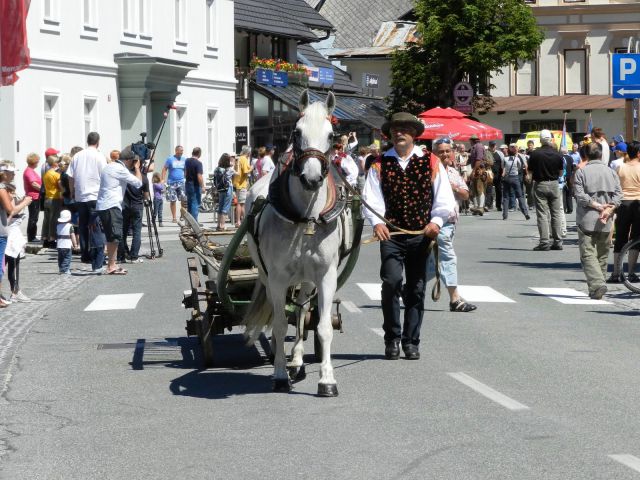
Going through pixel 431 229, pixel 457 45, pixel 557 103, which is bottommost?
pixel 431 229

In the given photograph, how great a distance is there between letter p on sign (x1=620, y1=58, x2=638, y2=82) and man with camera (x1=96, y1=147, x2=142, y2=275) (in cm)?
955

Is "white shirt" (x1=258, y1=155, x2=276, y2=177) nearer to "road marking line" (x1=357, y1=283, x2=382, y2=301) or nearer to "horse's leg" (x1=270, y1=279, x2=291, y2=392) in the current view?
"road marking line" (x1=357, y1=283, x2=382, y2=301)

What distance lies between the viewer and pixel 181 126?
47.4 metres

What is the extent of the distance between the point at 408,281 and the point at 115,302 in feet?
20.5

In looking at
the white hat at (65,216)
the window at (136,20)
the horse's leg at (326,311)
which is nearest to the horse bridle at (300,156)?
the horse's leg at (326,311)

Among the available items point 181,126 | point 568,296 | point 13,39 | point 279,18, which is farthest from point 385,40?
point 568,296

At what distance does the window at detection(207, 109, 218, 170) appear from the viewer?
1967 inches

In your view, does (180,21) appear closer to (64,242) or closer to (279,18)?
(279,18)

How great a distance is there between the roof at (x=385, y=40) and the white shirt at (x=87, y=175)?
69.2 meters

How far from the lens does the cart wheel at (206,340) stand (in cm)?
1127

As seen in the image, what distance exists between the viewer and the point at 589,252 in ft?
59.0

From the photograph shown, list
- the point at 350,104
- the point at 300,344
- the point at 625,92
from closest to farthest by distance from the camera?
the point at 300,344, the point at 625,92, the point at 350,104

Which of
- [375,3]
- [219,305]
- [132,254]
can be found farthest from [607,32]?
[219,305]

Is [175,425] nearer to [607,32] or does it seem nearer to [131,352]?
[131,352]
